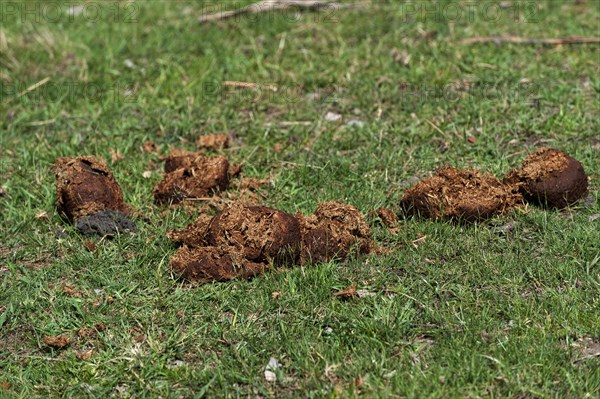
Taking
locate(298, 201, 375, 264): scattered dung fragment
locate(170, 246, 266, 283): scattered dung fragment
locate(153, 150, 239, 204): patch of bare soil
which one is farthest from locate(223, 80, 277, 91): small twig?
locate(170, 246, 266, 283): scattered dung fragment

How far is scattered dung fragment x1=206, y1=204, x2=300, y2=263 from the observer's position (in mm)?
A: 4465

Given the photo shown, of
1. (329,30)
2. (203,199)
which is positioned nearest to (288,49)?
(329,30)

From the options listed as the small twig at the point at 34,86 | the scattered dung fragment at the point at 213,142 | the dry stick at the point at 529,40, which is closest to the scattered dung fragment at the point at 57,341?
the scattered dung fragment at the point at 213,142

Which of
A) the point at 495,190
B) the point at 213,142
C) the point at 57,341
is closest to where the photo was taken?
the point at 57,341

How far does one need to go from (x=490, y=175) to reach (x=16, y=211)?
8.97 ft

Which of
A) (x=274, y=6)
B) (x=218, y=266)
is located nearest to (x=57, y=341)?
(x=218, y=266)

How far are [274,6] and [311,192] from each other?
294cm

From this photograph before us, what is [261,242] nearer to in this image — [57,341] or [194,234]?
[194,234]

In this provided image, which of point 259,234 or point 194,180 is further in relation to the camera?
point 194,180

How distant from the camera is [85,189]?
5074 mm

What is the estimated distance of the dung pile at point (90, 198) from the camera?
16.4ft

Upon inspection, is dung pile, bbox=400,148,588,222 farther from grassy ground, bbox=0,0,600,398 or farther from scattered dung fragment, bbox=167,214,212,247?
scattered dung fragment, bbox=167,214,212,247

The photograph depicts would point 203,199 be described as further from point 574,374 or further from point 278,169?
point 574,374

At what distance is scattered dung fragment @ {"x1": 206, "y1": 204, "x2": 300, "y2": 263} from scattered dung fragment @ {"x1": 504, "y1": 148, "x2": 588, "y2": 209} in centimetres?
132
